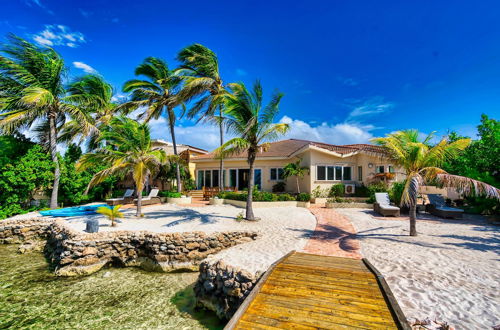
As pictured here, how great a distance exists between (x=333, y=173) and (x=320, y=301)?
15609 millimetres

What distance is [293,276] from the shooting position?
4.98m

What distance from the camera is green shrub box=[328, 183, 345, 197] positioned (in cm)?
1736

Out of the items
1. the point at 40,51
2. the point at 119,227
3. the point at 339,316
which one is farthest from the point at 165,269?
the point at 40,51

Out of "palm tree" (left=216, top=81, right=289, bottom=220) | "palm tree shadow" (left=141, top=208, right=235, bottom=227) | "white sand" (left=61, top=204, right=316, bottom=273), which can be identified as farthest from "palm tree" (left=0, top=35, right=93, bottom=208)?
"palm tree" (left=216, top=81, right=289, bottom=220)

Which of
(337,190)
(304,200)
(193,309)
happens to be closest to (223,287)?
(193,309)

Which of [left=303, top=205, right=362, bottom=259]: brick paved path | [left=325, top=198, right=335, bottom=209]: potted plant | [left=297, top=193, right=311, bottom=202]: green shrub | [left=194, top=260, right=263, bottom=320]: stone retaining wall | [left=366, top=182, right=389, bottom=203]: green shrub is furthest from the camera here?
[left=297, top=193, right=311, bottom=202]: green shrub

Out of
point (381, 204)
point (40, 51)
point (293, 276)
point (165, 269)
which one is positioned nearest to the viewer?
point (293, 276)

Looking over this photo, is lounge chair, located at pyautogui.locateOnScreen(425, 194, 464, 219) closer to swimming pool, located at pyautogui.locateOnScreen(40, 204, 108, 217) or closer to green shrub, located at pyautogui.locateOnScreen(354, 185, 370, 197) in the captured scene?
green shrub, located at pyautogui.locateOnScreen(354, 185, 370, 197)

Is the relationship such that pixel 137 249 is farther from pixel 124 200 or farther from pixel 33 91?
pixel 33 91

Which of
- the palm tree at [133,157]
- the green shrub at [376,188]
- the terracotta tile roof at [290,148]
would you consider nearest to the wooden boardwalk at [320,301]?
the palm tree at [133,157]

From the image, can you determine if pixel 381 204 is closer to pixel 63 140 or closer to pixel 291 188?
pixel 291 188

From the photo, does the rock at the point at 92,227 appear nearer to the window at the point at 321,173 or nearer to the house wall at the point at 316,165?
the house wall at the point at 316,165

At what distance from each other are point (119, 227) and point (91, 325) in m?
5.64

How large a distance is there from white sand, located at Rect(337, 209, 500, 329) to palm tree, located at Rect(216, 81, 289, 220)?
19.7 feet
